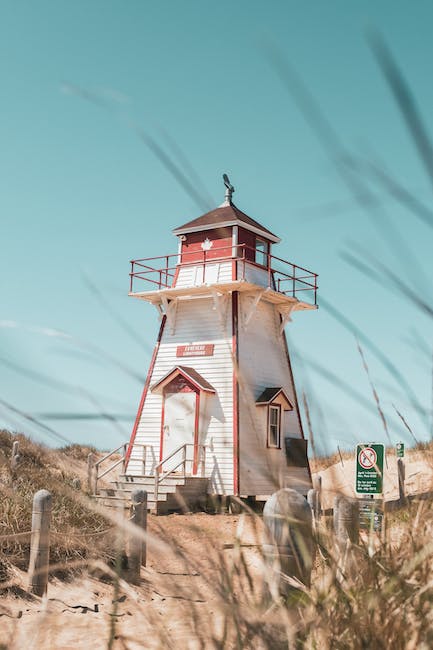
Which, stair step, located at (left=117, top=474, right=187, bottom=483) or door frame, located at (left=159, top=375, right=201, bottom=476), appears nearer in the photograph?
stair step, located at (left=117, top=474, right=187, bottom=483)

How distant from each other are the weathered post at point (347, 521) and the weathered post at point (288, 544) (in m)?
0.13

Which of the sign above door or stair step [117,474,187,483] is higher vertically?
the sign above door

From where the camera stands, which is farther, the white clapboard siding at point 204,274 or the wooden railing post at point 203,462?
the white clapboard siding at point 204,274

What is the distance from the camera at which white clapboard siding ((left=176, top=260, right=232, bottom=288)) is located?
2062 cm

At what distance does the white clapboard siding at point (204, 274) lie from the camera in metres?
20.6

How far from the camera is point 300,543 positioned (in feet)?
8.02

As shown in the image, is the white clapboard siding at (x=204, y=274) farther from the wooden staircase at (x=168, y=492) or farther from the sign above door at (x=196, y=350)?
the wooden staircase at (x=168, y=492)

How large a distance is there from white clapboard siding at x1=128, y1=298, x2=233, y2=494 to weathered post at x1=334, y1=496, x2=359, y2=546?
14033 mm

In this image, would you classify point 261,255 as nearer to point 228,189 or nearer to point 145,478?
point 228,189

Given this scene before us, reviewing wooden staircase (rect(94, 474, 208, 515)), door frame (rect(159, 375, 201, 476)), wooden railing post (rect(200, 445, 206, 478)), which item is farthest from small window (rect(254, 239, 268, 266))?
wooden staircase (rect(94, 474, 208, 515))

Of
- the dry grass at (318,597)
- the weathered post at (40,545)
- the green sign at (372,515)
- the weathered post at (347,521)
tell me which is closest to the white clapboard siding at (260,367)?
the weathered post at (40,545)

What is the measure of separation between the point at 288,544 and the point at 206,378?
17454mm

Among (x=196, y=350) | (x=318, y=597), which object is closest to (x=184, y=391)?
(x=196, y=350)

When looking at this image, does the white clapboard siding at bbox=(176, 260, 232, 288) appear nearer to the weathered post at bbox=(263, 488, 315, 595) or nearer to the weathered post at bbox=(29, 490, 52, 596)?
the weathered post at bbox=(29, 490, 52, 596)
